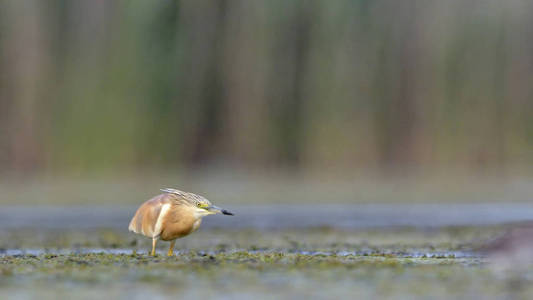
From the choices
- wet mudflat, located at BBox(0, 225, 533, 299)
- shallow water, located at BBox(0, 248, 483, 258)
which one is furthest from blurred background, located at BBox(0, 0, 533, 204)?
shallow water, located at BBox(0, 248, 483, 258)

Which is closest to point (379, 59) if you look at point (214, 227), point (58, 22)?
point (58, 22)

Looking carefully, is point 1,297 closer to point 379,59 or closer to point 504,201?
point 504,201

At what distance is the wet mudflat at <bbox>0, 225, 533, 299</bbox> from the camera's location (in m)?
5.73

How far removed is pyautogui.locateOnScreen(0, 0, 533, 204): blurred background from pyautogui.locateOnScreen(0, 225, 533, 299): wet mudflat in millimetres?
9237

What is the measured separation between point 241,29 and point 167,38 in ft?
5.27

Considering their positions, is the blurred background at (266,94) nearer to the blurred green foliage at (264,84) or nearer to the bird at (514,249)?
the blurred green foliage at (264,84)

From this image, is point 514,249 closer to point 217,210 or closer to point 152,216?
point 217,210

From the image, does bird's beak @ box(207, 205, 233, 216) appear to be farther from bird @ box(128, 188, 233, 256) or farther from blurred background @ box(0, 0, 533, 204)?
blurred background @ box(0, 0, 533, 204)

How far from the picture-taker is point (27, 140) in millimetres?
20188

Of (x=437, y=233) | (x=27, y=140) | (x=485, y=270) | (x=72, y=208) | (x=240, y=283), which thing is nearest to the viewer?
(x=240, y=283)

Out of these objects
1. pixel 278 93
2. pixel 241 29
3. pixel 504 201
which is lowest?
pixel 504 201

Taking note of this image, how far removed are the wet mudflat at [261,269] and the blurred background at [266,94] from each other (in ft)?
30.3

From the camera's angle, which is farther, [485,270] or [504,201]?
[504,201]

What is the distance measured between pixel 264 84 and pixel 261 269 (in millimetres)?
15637
